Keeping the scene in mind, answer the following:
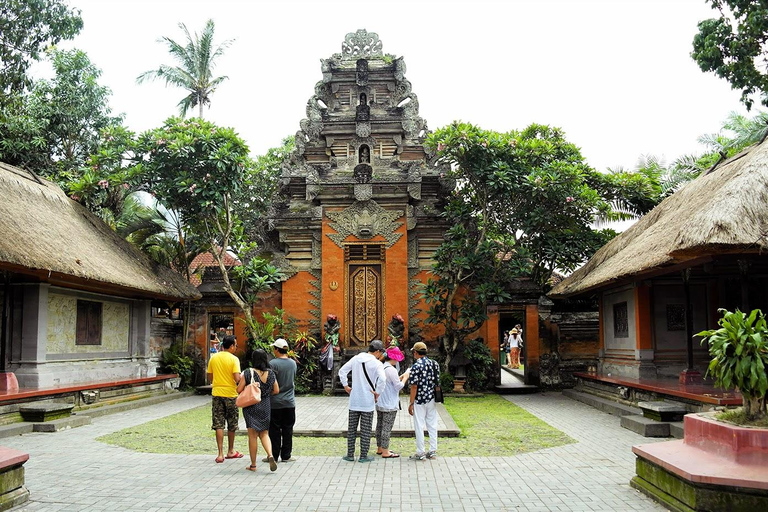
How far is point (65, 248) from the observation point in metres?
12.8

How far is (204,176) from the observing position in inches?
658

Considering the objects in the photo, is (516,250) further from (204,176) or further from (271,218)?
(204,176)

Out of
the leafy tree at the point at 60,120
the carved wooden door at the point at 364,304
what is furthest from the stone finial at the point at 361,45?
the leafy tree at the point at 60,120

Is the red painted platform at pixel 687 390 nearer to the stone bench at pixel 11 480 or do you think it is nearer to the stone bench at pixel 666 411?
the stone bench at pixel 666 411

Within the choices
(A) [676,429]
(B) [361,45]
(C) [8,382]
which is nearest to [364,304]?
(B) [361,45]

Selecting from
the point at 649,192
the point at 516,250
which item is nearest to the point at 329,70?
the point at 516,250

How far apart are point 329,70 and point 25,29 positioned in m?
8.47

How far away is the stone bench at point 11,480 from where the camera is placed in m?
5.99

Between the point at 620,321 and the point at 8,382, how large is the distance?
42.0ft

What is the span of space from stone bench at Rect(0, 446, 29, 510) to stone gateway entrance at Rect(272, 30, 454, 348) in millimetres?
12026

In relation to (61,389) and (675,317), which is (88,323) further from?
(675,317)

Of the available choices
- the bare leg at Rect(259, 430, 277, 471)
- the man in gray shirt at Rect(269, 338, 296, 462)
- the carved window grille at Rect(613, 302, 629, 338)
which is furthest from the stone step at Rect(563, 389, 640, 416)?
the bare leg at Rect(259, 430, 277, 471)

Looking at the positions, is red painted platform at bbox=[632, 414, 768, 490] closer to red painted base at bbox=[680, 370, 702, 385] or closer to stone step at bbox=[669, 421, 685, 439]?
stone step at bbox=[669, 421, 685, 439]

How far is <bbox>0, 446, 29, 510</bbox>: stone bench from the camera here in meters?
5.99
